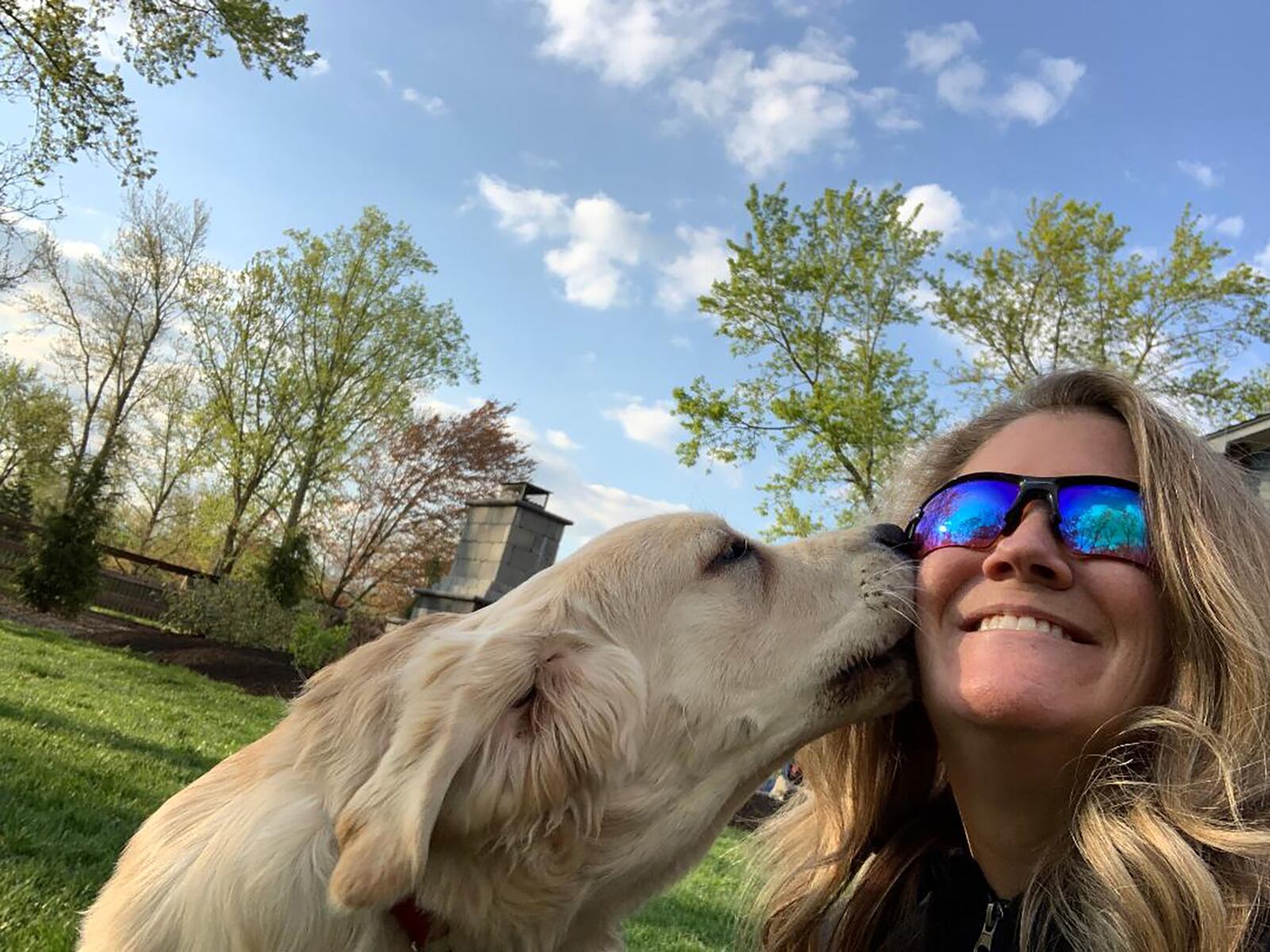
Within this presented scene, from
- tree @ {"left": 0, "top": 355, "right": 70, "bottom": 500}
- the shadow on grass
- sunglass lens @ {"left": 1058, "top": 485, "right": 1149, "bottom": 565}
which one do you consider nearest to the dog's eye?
sunglass lens @ {"left": 1058, "top": 485, "right": 1149, "bottom": 565}

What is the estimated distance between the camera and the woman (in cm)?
174

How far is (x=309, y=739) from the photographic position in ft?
6.05

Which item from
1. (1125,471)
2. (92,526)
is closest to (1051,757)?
(1125,471)

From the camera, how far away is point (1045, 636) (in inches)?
74.9

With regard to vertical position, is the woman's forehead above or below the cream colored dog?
above

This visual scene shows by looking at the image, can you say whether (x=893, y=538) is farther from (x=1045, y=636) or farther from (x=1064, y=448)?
(x=1045, y=636)

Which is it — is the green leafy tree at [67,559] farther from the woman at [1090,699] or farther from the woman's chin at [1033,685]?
the woman's chin at [1033,685]

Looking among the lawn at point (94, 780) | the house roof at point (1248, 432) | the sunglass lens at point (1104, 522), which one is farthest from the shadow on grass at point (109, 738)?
the house roof at point (1248, 432)

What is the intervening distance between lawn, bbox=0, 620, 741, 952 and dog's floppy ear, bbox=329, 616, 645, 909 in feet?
8.83

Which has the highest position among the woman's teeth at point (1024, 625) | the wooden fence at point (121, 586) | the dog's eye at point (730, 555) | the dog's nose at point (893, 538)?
the dog's nose at point (893, 538)

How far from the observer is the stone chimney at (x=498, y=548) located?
15.0m

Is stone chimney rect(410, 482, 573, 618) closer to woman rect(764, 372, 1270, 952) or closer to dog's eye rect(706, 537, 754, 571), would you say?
dog's eye rect(706, 537, 754, 571)

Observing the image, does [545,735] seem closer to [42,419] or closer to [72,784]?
[72,784]

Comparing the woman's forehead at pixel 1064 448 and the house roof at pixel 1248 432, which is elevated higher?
the house roof at pixel 1248 432
